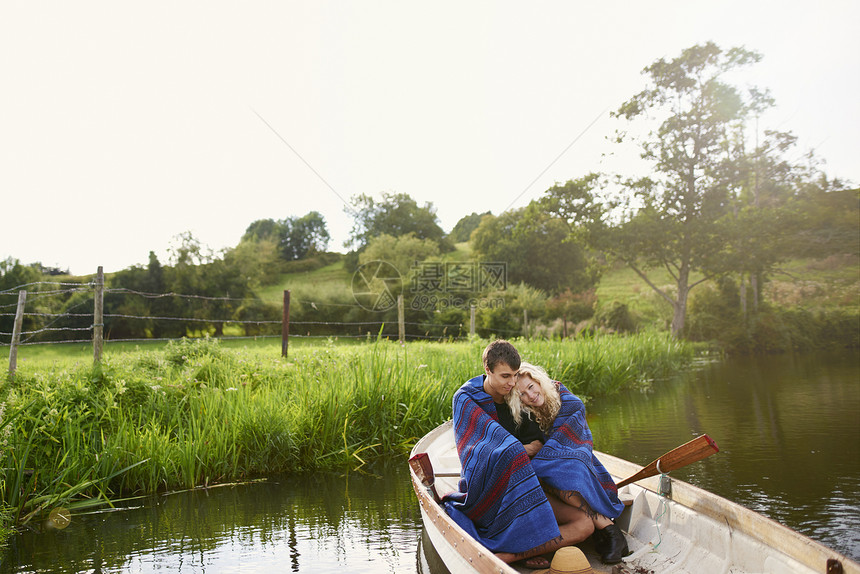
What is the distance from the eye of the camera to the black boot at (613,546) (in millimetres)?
3225

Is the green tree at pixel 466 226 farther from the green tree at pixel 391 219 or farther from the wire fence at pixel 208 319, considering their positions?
the wire fence at pixel 208 319

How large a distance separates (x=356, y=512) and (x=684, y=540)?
2.67m

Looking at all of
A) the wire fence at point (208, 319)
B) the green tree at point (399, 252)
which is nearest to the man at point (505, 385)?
the wire fence at point (208, 319)

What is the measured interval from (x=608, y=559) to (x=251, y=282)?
2081 cm

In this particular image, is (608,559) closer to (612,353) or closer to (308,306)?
(612,353)

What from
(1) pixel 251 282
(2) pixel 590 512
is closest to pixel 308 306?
(1) pixel 251 282

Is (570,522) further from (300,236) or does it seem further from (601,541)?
(300,236)

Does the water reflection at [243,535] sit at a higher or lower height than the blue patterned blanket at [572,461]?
lower

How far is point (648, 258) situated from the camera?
799 inches

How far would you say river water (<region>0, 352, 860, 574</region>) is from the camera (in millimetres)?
4031

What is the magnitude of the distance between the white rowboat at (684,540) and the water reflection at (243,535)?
79cm

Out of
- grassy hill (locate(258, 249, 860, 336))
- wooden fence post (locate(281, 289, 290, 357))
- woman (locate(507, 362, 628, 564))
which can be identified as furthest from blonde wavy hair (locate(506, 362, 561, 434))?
grassy hill (locate(258, 249, 860, 336))

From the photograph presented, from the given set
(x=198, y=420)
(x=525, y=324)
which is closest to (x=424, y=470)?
(x=198, y=420)

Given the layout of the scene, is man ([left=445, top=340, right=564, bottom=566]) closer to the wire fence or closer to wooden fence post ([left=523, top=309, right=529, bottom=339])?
the wire fence
